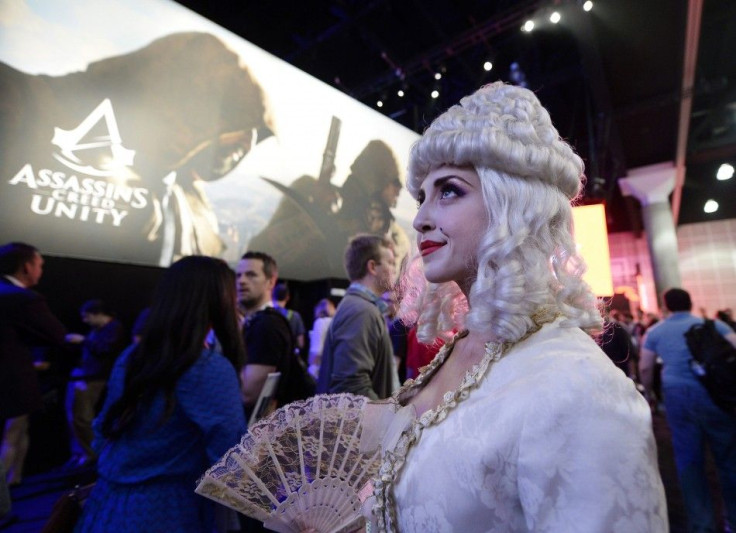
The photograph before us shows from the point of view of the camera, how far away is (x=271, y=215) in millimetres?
4578

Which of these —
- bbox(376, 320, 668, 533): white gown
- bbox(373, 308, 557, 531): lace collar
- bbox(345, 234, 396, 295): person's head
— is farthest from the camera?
bbox(345, 234, 396, 295): person's head

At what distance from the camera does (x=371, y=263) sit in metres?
2.52

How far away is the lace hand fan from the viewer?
37.5 inches

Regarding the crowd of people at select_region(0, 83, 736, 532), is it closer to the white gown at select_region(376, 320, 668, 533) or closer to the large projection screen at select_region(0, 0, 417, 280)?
the white gown at select_region(376, 320, 668, 533)

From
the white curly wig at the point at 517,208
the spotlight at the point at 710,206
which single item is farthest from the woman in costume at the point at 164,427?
the spotlight at the point at 710,206

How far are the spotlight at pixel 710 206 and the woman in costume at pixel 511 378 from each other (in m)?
14.7

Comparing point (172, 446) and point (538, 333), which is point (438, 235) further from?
point (172, 446)

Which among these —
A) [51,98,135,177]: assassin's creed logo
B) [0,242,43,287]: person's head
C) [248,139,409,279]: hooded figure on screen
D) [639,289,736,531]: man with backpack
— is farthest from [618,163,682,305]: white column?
[0,242,43,287]: person's head

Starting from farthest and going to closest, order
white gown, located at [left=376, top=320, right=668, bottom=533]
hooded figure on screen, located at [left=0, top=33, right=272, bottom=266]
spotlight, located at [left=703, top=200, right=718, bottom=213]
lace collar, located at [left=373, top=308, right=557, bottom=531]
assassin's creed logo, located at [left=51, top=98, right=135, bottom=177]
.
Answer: spotlight, located at [left=703, top=200, right=718, bottom=213] → assassin's creed logo, located at [left=51, top=98, right=135, bottom=177] → hooded figure on screen, located at [left=0, top=33, right=272, bottom=266] → lace collar, located at [left=373, top=308, right=557, bottom=531] → white gown, located at [left=376, top=320, right=668, bottom=533]

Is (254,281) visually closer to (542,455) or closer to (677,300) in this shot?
(542,455)

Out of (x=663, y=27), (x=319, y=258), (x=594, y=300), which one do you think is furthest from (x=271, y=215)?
(x=663, y=27)

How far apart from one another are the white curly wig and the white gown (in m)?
0.08

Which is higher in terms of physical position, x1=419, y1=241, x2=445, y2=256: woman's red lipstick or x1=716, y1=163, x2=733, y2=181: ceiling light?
x1=716, y1=163, x2=733, y2=181: ceiling light

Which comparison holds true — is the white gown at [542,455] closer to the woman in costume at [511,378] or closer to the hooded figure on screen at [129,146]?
the woman in costume at [511,378]
